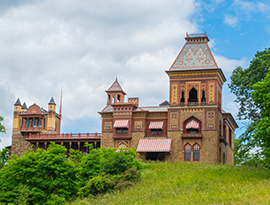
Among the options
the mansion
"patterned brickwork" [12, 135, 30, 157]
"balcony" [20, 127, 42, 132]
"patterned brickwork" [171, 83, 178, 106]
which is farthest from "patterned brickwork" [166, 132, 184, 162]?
"patterned brickwork" [12, 135, 30, 157]

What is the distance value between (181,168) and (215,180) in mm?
7682

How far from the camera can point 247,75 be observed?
55.2m

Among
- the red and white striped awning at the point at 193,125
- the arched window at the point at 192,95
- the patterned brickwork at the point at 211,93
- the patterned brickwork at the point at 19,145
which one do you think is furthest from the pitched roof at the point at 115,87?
the patterned brickwork at the point at 19,145

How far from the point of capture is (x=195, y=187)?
125ft

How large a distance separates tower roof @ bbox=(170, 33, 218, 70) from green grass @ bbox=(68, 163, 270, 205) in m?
15.8

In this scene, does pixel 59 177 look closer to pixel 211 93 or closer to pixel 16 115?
pixel 211 93

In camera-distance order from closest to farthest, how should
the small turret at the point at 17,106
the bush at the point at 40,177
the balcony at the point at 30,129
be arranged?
1. the bush at the point at 40,177
2. the balcony at the point at 30,129
3. the small turret at the point at 17,106

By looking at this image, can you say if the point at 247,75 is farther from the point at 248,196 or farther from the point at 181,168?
the point at 248,196

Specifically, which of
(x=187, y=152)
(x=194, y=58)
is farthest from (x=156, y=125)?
(x=194, y=58)

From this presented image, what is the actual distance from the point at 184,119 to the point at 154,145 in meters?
5.10

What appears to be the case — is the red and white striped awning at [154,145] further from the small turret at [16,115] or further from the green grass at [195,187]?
the small turret at [16,115]

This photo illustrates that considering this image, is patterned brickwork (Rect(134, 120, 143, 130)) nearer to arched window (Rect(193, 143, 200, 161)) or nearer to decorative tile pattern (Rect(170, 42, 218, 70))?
arched window (Rect(193, 143, 200, 161))

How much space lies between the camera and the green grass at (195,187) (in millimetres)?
33156

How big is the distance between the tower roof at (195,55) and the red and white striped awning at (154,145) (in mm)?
9746
